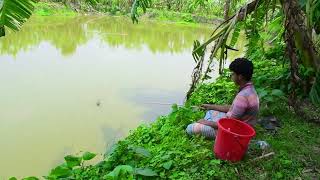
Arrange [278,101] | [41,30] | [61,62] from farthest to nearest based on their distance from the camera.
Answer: [41,30] → [61,62] → [278,101]

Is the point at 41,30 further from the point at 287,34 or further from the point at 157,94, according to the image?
the point at 287,34

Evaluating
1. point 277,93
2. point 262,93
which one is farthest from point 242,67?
point 277,93

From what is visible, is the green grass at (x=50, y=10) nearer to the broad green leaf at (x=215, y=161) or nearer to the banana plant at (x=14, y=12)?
the broad green leaf at (x=215, y=161)

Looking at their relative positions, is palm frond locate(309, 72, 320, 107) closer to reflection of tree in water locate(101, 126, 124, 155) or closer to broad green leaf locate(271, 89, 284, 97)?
broad green leaf locate(271, 89, 284, 97)

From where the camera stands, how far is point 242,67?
11.1 feet

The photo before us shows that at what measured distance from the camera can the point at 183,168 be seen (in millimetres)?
3318

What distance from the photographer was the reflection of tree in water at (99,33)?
43.4ft

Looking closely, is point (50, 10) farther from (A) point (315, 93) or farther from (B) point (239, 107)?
(B) point (239, 107)

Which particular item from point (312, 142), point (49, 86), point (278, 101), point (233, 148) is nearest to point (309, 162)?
point (312, 142)

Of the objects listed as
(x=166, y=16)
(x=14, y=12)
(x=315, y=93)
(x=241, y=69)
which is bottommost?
(x=166, y=16)

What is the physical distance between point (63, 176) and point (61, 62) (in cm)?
726

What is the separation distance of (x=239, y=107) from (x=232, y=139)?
0.36 metres

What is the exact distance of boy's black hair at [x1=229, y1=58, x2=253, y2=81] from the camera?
3.38m

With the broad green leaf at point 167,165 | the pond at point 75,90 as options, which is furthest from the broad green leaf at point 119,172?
the pond at point 75,90
